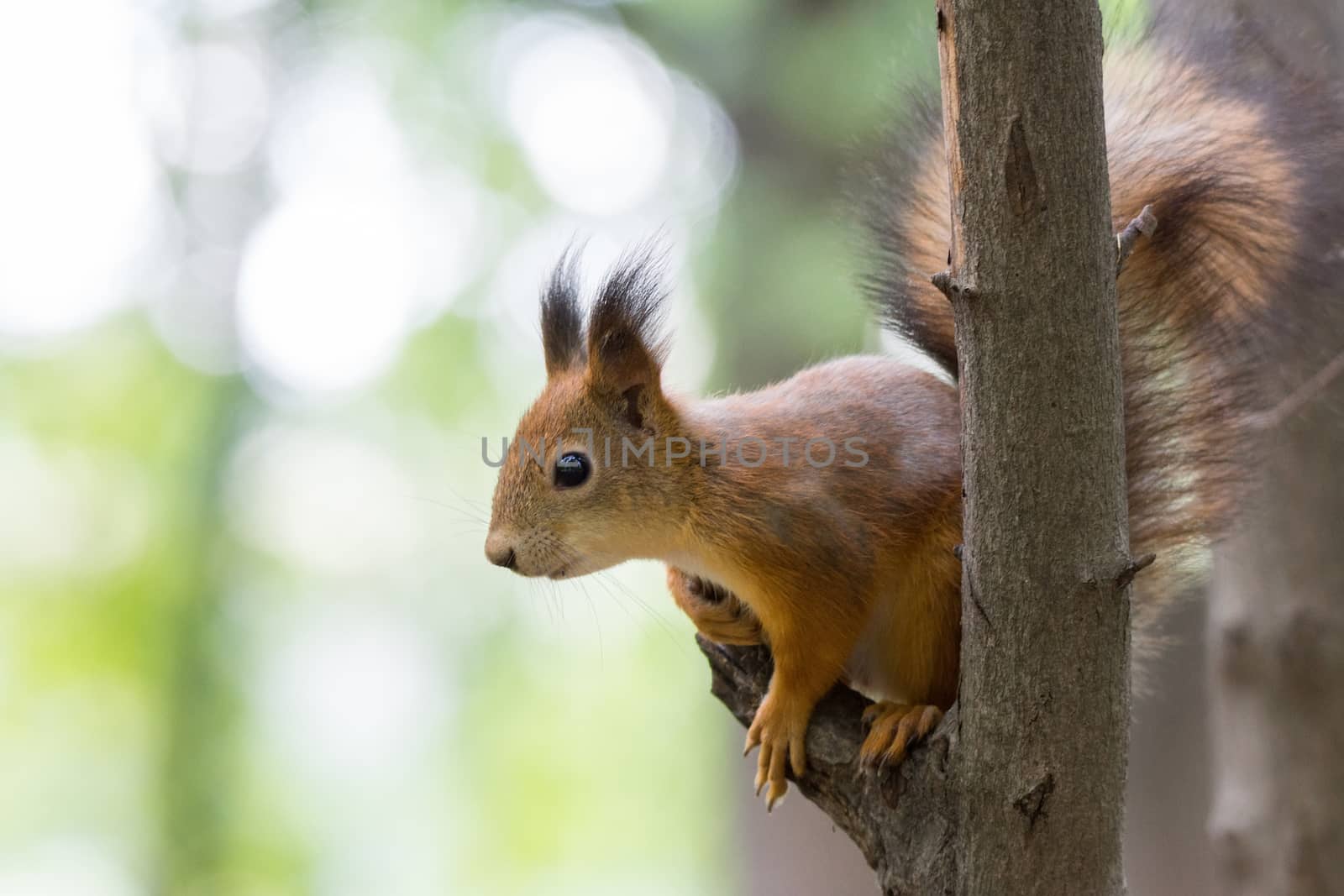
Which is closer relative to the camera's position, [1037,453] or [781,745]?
[1037,453]

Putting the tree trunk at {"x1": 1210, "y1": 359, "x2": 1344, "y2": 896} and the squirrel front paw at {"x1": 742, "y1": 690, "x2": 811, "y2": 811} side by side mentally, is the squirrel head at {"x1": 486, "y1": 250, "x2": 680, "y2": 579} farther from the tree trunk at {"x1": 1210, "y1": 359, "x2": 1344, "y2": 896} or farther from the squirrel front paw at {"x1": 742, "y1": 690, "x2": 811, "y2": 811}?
the tree trunk at {"x1": 1210, "y1": 359, "x2": 1344, "y2": 896}

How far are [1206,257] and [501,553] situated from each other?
107cm

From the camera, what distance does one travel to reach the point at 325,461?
564cm

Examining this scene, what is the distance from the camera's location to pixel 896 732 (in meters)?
1.53

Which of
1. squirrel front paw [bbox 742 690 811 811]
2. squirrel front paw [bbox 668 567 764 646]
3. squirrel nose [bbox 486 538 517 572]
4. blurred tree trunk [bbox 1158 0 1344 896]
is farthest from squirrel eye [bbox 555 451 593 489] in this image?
blurred tree trunk [bbox 1158 0 1344 896]

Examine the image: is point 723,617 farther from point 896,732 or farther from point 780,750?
point 896,732

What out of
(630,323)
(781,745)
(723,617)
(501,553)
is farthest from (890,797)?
(630,323)

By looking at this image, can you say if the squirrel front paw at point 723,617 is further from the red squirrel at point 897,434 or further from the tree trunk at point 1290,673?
the tree trunk at point 1290,673

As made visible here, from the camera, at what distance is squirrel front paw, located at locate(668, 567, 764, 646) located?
1864 millimetres

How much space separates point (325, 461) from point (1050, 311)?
4954 millimetres

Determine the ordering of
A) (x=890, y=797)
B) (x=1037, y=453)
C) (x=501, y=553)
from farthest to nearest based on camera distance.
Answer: (x=501, y=553) < (x=890, y=797) < (x=1037, y=453)

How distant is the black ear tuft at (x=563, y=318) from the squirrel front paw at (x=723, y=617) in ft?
1.35

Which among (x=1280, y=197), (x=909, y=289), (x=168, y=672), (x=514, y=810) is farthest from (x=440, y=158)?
(x=1280, y=197)

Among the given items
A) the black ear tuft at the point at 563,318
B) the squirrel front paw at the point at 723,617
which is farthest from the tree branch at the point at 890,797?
the black ear tuft at the point at 563,318
